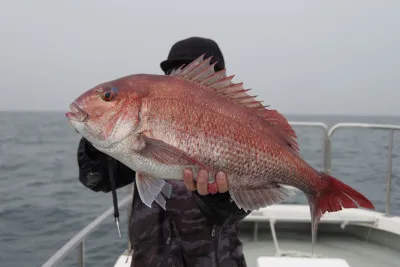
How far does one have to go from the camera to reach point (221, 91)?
1878mm

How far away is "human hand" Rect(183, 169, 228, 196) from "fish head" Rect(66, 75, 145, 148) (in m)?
0.32

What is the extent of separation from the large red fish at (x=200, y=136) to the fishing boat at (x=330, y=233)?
260 centimetres

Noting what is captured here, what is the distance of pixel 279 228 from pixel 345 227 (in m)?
0.86

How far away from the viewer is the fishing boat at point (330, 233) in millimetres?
4488

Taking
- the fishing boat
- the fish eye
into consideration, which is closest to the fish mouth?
the fish eye

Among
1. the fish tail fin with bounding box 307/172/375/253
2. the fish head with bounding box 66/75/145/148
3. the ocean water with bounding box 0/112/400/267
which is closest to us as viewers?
the fish head with bounding box 66/75/145/148

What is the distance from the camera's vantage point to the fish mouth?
166 centimetres

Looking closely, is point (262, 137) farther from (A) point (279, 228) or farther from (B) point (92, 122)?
(A) point (279, 228)

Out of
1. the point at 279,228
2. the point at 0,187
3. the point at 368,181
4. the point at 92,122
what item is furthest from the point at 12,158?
the point at 92,122

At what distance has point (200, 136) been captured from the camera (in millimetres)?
1713

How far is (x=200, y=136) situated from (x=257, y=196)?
0.44 metres

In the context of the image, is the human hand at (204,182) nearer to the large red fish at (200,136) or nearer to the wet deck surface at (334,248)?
the large red fish at (200,136)

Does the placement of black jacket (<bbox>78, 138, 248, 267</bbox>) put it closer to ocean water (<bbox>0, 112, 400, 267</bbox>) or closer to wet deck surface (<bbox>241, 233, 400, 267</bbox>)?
ocean water (<bbox>0, 112, 400, 267</bbox>)

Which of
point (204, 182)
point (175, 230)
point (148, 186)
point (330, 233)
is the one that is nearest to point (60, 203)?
point (330, 233)
